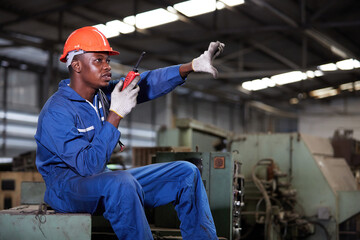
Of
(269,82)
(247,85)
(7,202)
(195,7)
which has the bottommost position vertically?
(7,202)

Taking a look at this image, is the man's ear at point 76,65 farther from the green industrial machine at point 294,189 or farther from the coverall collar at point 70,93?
the green industrial machine at point 294,189

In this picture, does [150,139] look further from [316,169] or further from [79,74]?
[79,74]

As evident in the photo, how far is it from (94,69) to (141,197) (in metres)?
0.78

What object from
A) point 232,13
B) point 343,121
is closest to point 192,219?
point 232,13

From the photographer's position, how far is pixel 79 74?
100 inches

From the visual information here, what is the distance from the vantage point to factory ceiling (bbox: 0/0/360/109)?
819cm

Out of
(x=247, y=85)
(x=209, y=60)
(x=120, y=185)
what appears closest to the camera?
(x=120, y=185)

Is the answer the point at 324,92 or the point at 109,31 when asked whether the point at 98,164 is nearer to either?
the point at 109,31

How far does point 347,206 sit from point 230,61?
7.34 metres

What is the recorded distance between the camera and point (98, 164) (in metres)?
2.20

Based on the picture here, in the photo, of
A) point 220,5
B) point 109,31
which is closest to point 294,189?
point 220,5

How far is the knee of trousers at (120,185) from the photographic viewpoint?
211 cm

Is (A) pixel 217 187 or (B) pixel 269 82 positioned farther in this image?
(B) pixel 269 82

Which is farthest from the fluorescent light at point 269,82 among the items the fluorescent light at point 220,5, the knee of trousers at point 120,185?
the knee of trousers at point 120,185
